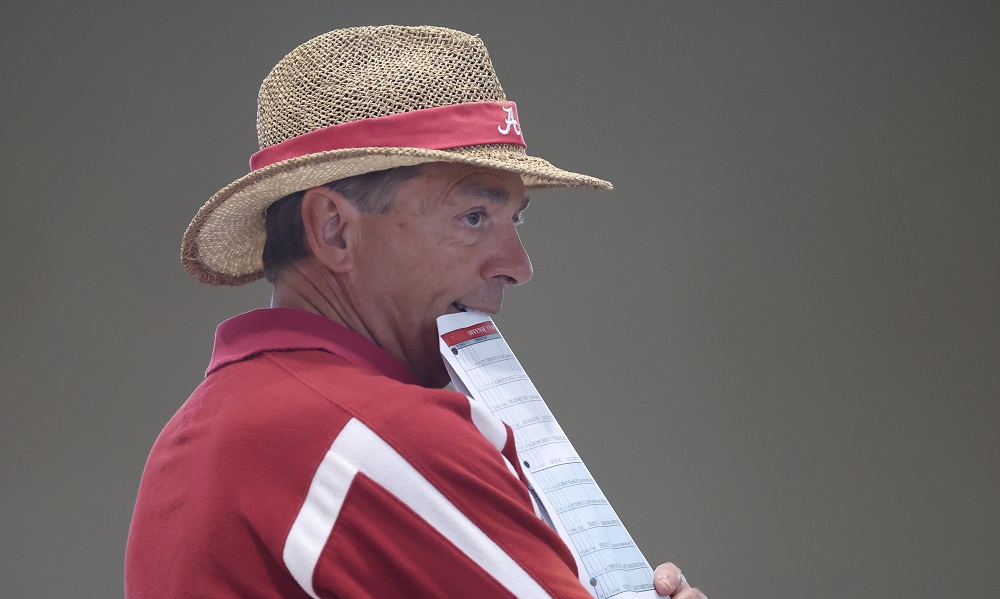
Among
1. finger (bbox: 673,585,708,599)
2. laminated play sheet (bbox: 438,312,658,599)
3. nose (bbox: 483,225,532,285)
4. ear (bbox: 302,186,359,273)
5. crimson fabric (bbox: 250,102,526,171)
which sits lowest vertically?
finger (bbox: 673,585,708,599)

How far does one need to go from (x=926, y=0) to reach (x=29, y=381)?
116 inches

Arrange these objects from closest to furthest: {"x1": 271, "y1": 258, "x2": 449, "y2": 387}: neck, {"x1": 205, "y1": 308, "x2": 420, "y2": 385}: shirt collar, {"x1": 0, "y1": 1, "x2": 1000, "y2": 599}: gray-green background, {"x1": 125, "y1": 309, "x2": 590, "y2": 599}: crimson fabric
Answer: {"x1": 125, "y1": 309, "x2": 590, "y2": 599}: crimson fabric
{"x1": 205, "y1": 308, "x2": 420, "y2": 385}: shirt collar
{"x1": 271, "y1": 258, "x2": 449, "y2": 387}: neck
{"x1": 0, "y1": 1, "x2": 1000, "y2": 599}: gray-green background

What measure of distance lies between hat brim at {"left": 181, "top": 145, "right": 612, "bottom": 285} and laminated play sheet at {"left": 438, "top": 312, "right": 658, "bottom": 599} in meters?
0.19

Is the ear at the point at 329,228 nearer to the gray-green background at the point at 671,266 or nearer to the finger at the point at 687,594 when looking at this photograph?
the finger at the point at 687,594

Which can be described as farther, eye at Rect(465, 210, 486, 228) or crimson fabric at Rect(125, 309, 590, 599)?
eye at Rect(465, 210, 486, 228)

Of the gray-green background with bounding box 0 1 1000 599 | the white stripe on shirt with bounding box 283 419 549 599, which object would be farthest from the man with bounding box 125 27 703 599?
the gray-green background with bounding box 0 1 1000 599

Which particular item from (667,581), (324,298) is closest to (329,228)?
(324,298)

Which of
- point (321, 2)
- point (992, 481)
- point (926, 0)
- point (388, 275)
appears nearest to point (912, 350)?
point (992, 481)

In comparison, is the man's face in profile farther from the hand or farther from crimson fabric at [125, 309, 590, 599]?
the hand

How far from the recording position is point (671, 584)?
3.79 ft

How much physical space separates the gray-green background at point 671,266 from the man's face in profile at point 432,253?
1830mm

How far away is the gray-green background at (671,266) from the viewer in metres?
2.89

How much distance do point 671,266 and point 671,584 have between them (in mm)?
2039

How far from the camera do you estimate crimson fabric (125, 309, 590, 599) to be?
0.90 m
